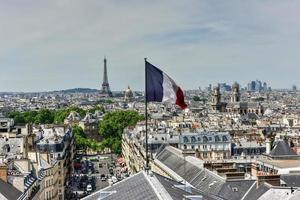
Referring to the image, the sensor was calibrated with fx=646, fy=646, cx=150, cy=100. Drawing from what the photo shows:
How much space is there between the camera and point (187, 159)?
7612 cm

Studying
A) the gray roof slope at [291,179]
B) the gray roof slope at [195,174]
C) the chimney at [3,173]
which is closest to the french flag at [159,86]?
the gray roof slope at [195,174]

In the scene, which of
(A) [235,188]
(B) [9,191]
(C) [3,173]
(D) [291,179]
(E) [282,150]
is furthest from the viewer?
(E) [282,150]

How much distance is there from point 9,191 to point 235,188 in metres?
19.3

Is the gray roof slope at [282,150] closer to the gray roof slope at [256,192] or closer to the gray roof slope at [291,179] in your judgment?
the gray roof slope at [291,179]

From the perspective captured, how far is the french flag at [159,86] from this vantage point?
111ft

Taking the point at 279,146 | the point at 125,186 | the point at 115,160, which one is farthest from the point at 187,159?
the point at 115,160

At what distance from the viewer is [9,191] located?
5562 centimetres

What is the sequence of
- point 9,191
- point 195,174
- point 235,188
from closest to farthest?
point 235,188
point 9,191
point 195,174

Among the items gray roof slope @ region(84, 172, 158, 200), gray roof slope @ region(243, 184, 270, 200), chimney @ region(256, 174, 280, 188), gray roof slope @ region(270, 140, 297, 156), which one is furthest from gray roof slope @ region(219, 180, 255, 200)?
gray roof slope @ region(270, 140, 297, 156)

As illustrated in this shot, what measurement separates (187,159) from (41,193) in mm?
17375

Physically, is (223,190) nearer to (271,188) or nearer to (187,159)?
(271,188)

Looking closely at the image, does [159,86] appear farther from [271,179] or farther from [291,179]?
[291,179]

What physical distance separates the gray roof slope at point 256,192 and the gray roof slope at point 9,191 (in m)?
19.5

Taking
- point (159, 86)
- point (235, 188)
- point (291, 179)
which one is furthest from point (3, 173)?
point (159, 86)
